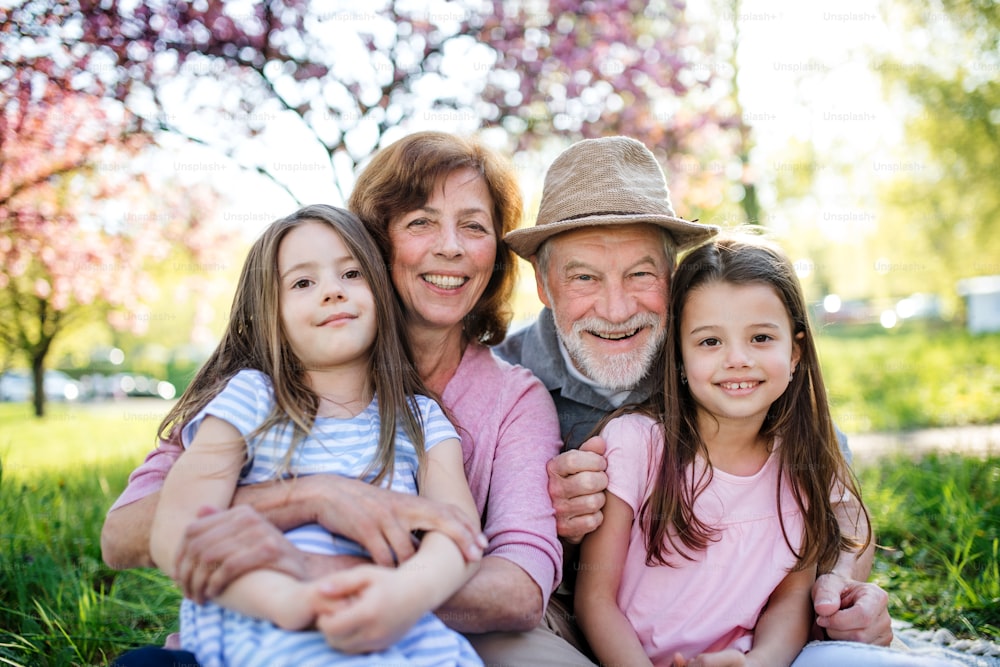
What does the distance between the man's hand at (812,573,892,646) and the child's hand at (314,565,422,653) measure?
1.48 m

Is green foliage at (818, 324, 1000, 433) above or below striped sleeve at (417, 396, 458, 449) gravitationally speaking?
below

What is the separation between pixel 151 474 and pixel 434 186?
1383 mm

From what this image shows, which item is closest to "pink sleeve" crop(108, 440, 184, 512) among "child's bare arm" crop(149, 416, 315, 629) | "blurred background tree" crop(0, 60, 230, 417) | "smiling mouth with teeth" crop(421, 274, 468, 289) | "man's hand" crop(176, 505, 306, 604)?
"child's bare arm" crop(149, 416, 315, 629)

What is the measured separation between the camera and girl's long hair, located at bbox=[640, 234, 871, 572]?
257cm

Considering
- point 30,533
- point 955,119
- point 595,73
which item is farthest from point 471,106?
point 955,119

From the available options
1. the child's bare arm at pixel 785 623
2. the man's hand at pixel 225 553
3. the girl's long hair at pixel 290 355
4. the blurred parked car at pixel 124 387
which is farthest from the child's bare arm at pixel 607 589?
the blurred parked car at pixel 124 387

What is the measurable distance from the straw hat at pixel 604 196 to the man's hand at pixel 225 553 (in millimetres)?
1498

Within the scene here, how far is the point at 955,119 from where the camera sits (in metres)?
15.1

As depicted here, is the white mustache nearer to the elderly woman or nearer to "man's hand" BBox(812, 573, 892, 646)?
the elderly woman

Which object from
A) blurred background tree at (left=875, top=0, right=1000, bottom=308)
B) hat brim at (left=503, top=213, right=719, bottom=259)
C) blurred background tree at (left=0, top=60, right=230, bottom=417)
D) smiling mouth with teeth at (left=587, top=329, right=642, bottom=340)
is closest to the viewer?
hat brim at (left=503, top=213, right=719, bottom=259)

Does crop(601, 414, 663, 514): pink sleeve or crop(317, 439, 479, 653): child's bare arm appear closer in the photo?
crop(317, 439, 479, 653): child's bare arm

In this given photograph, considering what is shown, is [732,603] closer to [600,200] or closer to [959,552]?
[600,200]

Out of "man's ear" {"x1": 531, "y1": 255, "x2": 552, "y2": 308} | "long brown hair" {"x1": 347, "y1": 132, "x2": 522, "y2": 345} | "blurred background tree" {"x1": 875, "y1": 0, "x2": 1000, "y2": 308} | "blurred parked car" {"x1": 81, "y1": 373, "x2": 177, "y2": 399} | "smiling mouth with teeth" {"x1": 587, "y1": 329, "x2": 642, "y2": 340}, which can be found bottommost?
"blurred parked car" {"x1": 81, "y1": 373, "x2": 177, "y2": 399}

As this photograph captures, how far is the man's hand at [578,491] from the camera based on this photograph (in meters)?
2.50
